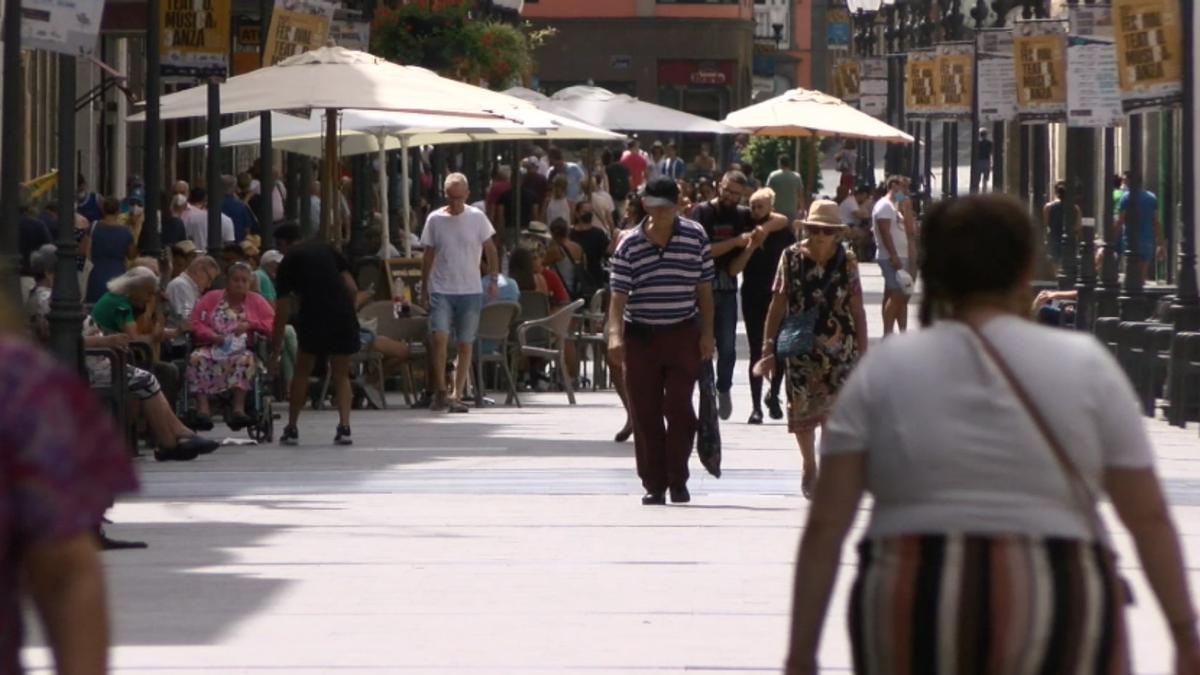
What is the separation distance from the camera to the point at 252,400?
1848 cm

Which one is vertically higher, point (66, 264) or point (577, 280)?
point (66, 264)

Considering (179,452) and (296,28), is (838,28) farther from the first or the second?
(179,452)

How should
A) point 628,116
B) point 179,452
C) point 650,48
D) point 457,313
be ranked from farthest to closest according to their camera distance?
1. point 650,48
2. point 628,116
3. point 457,313
4. point 179,452

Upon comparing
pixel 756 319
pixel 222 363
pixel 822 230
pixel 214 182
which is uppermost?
pixel 214 182

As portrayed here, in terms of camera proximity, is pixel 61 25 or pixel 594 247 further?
pixel 594 247

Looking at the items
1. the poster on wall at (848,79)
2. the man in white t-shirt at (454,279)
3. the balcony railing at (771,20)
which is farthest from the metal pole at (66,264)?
the balcony railing at (771,20)

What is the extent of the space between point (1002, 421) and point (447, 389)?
18.2 metres

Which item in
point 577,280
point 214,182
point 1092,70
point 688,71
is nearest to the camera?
point 214,182

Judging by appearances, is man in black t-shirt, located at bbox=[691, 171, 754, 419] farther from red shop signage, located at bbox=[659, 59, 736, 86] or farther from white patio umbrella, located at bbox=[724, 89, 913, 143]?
red shop signage, located at bbox=[659, 59, 736, 86]

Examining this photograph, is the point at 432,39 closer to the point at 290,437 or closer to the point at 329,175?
the point at 329,175

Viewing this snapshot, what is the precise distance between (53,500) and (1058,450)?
178 cm

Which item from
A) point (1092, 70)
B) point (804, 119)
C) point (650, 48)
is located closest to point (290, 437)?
point (1092, 70)

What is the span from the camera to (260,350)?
19078 millimetres

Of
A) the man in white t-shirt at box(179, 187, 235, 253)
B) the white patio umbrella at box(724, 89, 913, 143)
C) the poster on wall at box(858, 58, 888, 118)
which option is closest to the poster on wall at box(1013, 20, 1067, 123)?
the white patio umbrella at box(724, 89, 913, 143)
